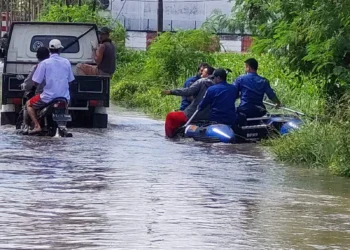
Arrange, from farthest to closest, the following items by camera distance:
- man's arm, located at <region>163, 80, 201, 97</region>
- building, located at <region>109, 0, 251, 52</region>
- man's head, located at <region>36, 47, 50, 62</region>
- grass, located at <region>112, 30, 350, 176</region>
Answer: building, located at <region>109, 0, 251, 52</region> < man's arm, located at <region>163, 80, 201, 97</region> < man's head, located at <region>36, 47, 50, 62</region> < grass, located at <region>112, 30, 350, 176</region>

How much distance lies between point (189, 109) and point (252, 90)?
125 cm

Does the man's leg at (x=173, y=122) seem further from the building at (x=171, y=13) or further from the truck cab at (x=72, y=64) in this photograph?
the building at (x=171, y=13)

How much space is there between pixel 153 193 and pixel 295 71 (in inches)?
304

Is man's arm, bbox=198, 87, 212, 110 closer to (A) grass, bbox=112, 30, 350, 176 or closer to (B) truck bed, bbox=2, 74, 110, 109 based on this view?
(A) grass, bbox=112, 30, 350, 176

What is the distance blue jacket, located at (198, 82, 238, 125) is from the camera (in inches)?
671

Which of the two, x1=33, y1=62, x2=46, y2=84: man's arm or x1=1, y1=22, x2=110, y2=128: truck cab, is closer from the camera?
x1=33, y1=62, x2=46, y2=84: man's arm

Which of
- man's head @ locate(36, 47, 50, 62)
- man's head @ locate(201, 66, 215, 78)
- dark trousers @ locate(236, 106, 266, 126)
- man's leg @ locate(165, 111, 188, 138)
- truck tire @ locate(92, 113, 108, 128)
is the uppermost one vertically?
man's head @ locate(36, 47, 50, 62)

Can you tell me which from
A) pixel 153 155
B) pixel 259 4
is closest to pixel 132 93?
pixel 259 4

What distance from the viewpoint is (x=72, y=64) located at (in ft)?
65.2

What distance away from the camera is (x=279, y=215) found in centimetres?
961

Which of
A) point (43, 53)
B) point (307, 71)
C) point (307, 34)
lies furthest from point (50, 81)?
point (307, 71)

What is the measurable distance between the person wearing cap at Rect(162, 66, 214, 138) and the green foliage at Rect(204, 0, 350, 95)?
131 cm

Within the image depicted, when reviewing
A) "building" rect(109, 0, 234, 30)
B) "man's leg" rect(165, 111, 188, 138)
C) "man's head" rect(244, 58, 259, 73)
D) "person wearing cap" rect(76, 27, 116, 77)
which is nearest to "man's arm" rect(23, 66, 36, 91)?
"man's leg" rect(165, 111, 188, 138)

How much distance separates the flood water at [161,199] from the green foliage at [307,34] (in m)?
1.79
